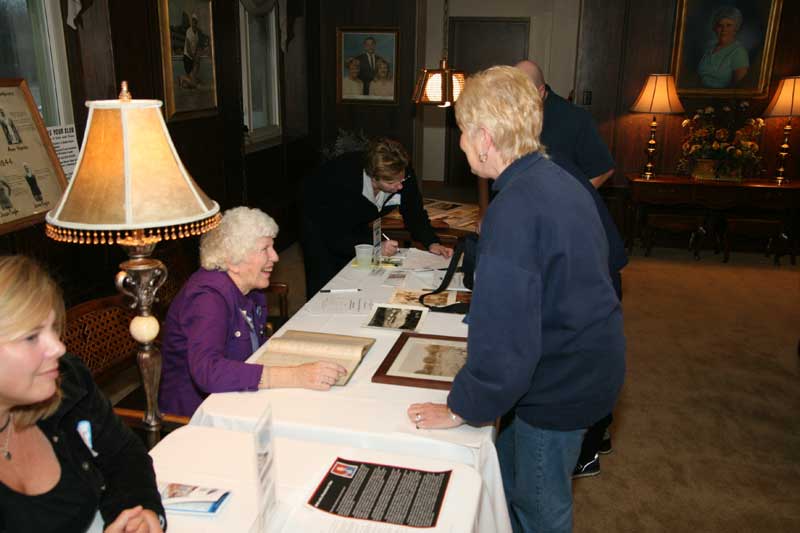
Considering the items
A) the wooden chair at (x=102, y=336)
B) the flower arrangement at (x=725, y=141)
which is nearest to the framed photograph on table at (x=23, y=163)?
the wooden chair at (x=102, y=336)

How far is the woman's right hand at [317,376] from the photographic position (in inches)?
71.5

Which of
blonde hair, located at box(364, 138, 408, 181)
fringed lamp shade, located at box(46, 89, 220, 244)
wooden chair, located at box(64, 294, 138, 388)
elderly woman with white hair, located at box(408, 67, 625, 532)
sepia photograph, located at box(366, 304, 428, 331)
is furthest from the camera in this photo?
blonde hair, located at box(364, 138, 408, 181)

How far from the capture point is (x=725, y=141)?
6.00 meters

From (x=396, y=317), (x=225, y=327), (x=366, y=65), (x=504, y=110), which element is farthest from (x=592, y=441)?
(x=366, y=65)

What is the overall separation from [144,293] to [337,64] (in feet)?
17.9

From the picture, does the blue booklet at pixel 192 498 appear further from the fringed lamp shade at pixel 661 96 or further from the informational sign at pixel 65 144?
the fringed lamp shade at pixel 661 96

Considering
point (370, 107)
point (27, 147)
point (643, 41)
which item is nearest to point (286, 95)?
point (370, 107)

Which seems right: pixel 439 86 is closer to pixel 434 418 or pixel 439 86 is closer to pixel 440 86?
pixel 440 86

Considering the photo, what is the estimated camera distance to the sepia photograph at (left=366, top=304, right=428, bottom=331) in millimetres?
2296

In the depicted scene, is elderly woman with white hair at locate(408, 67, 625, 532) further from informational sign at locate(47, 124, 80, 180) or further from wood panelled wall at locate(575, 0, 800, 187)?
wood panelled wall at locate(575, 0, 800, 187)

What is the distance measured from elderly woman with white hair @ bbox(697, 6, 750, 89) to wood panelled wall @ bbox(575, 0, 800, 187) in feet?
0.68

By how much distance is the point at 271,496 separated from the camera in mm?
1277

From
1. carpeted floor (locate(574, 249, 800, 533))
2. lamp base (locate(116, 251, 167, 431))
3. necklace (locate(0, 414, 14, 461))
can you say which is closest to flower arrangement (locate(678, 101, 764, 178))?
carpeted floor (locate(574, 249, 800, 533))

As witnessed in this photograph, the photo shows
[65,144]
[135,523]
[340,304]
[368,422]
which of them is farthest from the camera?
[65,144]
